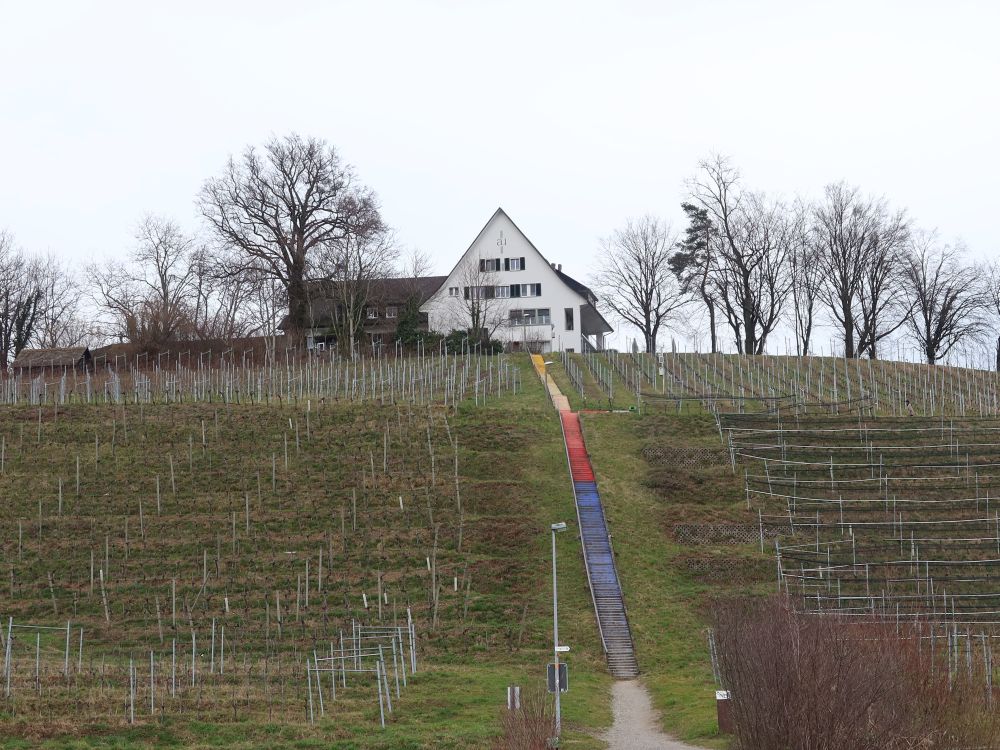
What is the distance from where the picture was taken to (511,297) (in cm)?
7750

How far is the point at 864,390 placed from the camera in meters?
59.8

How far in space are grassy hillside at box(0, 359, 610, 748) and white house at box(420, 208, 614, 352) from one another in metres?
25.1

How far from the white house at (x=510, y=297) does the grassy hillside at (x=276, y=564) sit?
82.2 feet

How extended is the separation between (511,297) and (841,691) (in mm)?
60347

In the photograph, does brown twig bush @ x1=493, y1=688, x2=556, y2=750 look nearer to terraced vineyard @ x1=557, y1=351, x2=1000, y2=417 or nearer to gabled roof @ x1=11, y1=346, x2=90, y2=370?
terraced vineyard @ x1=557, y1=351, x2=1000, y2=417

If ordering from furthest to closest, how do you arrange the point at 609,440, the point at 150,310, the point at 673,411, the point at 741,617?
1. the point at 150,310
2. the point at 673,411
3. the point at 609,440
4. the point at 741,617

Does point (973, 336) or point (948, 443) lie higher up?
point (973, 336)

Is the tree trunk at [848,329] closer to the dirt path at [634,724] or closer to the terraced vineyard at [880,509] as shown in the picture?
the terraced vineyard at [880,509]

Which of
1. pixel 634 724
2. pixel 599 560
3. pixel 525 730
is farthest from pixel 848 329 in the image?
pixel 525 730

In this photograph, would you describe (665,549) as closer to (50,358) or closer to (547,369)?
(547,369)

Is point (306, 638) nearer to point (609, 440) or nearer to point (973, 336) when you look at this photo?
point (609, 440)

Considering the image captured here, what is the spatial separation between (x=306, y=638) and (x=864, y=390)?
37.7m

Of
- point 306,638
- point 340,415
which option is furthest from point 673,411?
point 306,638

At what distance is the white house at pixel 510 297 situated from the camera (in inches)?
2972
